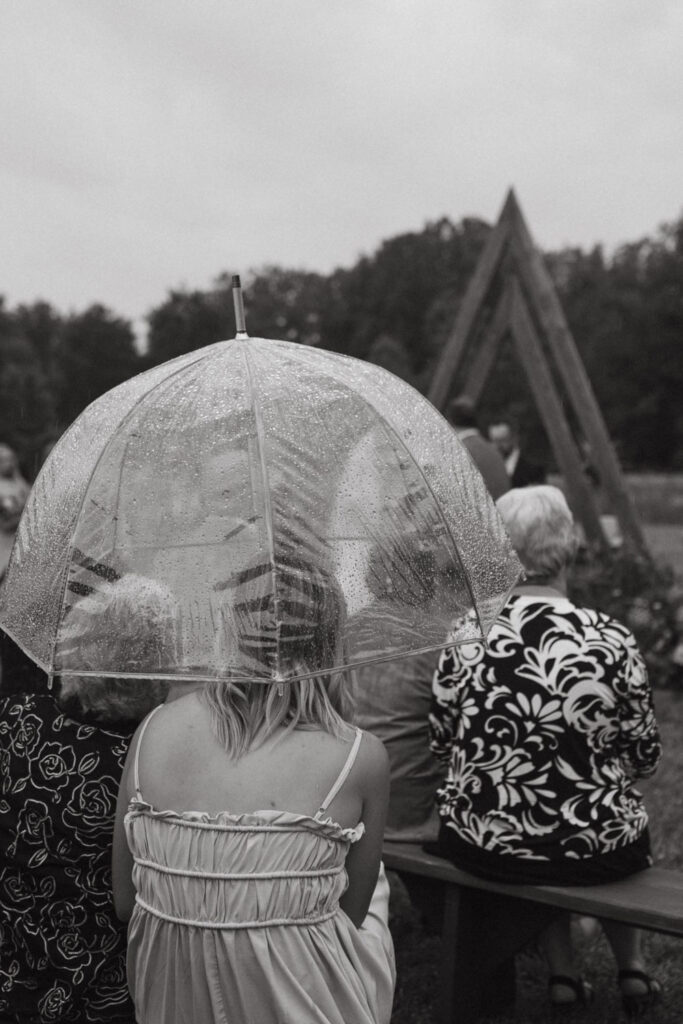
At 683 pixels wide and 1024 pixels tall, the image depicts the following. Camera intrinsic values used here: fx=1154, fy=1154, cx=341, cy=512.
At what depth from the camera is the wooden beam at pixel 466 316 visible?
921 centimetres

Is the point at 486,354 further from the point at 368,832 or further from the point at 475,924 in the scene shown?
the point at 368,832

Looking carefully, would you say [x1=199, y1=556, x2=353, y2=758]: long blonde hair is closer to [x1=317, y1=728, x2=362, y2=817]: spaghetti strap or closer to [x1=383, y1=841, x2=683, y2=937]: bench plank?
[x1=317, y1=728, x2=362, y2=817]: spaghetti strap

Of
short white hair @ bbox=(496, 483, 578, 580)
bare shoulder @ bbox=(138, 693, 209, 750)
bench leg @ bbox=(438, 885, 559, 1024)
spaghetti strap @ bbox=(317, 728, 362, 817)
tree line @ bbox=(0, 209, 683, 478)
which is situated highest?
tree line @ bbox=(0, 209, 683, 478)

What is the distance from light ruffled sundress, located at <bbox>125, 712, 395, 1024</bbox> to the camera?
2.07m

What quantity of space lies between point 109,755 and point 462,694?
1.19 meters

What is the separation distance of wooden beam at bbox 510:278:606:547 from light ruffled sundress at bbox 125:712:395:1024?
22.4 ft

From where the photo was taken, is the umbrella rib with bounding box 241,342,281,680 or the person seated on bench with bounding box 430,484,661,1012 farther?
the person seated on bench with bounding box 430,484,661,1012

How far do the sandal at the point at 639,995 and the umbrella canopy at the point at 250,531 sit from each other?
1.89m

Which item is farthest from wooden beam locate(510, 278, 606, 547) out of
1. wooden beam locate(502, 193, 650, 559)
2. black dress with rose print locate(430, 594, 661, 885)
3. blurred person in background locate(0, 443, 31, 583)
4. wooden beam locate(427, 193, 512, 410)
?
black dress with rose print locate(430, 594, 661, 885)

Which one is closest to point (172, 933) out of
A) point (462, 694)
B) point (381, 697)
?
point (462, 694)

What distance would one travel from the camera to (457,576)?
229cm

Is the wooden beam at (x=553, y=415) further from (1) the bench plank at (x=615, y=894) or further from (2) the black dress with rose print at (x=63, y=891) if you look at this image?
(2) the black dress with rose print at (x=63, y=891)

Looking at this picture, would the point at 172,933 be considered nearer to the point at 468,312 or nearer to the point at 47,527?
the point at 47,527

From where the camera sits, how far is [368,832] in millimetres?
2178
